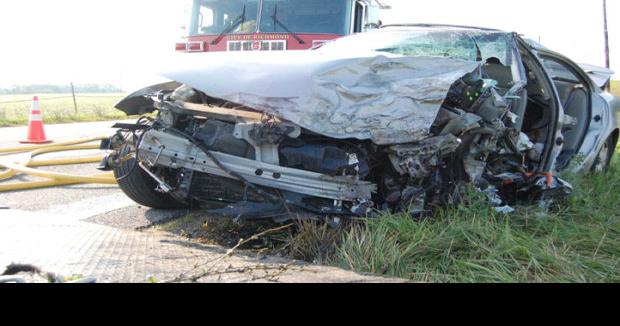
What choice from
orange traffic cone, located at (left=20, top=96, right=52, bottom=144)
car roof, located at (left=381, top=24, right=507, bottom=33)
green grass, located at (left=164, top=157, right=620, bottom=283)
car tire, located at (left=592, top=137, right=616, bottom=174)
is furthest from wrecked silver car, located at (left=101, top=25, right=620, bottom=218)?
orange traffic cone, located at (left=20, top=96, right=52, bottom=144)

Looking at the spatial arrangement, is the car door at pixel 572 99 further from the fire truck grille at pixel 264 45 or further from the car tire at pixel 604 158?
the fire truck grille at pixel 264 45

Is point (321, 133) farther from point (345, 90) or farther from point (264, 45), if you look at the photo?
point (264, 45)

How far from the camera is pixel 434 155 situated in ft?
12.3

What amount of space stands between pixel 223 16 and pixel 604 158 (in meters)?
5.46

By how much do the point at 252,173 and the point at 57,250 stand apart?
1.29m

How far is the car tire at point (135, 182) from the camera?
14.8ft

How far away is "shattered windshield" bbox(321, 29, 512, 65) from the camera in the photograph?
14.9 ft

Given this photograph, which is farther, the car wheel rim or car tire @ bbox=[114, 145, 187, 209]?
the car wheel rim

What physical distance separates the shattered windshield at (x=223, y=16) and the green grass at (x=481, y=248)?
4.97 m

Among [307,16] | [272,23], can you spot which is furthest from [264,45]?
[307,16]

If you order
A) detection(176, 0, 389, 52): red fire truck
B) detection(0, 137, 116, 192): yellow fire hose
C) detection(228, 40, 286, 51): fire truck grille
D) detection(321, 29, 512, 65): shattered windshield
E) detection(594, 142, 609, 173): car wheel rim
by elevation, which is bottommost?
detection(0, 137, 116, 192): yellow fire hose

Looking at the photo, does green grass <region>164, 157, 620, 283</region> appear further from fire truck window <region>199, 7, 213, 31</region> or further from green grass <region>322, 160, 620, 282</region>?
fire truck window <region>199, 7, 213, 31</region>

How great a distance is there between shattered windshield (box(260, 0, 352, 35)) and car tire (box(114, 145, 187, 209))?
3820 millimetres
